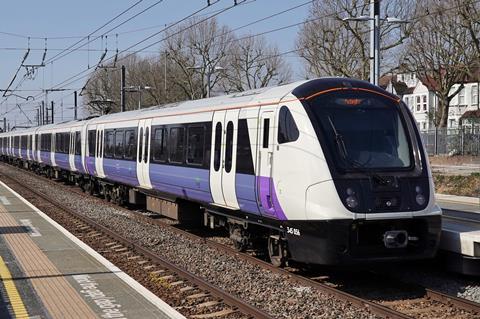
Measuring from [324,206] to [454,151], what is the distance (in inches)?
1300

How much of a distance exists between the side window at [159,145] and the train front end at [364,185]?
6004 mm

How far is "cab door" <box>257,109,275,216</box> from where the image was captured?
9.68 meters

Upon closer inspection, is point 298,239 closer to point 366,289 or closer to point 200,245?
point 366,289

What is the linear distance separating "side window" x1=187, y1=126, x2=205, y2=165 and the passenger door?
611 millimetres

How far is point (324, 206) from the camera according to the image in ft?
27.8

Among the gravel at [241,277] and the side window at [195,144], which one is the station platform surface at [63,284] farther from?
the side window at [195,144]

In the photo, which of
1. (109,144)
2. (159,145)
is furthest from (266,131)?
(109,144)

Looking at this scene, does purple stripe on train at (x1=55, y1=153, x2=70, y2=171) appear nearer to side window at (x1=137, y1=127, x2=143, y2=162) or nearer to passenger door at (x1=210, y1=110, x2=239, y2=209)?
side window at (x1=137, y1=127, x2=143, y2=162)

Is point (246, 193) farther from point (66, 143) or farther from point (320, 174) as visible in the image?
point (66, 143)

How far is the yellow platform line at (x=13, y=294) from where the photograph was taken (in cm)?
731

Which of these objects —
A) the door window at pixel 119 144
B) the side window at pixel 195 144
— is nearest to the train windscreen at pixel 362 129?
the side window at pixel 195 144

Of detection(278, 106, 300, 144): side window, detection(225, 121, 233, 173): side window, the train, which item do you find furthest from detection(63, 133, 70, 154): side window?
detection(278, 106, 300, 144): side window

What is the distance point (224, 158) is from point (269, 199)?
6.52ft

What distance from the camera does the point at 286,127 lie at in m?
9.38
